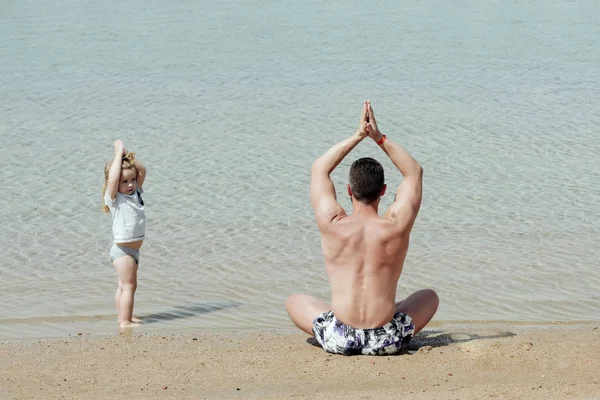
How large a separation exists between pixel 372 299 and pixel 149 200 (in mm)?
5331

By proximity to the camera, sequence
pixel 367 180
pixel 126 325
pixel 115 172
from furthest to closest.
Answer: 1. pixel 126 325
2. pixel 115 172
3. pixel 367 180

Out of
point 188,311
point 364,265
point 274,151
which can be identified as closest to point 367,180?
point 364,265

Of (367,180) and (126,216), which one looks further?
(126,216)

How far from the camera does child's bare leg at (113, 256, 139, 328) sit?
23.1 feet

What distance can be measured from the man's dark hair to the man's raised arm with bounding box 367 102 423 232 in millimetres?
141

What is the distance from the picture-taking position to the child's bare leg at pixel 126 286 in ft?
23.1

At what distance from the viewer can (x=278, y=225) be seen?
955cm

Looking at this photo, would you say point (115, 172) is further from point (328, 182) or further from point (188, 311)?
point (328, 182)

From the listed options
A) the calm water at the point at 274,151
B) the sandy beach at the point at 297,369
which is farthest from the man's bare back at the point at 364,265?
the calm water at the point at 274,151

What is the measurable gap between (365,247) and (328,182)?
0.47 metres

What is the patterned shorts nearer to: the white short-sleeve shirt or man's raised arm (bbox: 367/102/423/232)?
man's raised arm (bbox: 367/102/423/232)

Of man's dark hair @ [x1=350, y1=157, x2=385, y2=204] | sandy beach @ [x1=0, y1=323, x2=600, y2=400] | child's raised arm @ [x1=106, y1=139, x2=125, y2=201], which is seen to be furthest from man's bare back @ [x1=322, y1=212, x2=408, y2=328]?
child's raised arm @ [x1=106, y1=139, x2=125, y2=201]

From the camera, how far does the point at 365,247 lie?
17.7 feet

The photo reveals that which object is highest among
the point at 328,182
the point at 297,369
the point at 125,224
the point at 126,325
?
the point at 328,182
